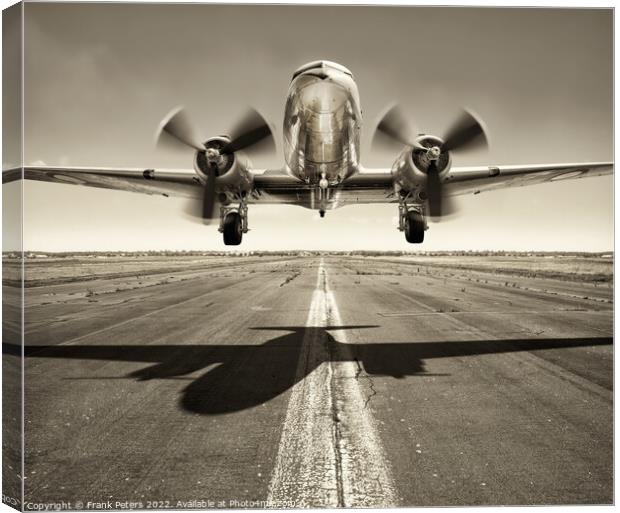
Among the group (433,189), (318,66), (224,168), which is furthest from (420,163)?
(224,168)

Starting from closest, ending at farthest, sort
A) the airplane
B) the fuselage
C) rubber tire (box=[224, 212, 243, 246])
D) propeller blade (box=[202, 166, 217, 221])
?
1. the fuselage
2. the airplane
3. propeller blade (box=[202, 166, 217, 221])
4. rubber tire (box=[224, 212, 243, 246])

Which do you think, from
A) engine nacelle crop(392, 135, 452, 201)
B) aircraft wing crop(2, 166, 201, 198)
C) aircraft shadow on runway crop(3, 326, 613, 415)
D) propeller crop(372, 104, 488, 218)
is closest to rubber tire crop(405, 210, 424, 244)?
engine nacelle crop(392, 135, 452, 201)

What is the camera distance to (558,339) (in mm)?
10219

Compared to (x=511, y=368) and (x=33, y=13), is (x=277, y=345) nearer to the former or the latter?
(x=511, y=368)

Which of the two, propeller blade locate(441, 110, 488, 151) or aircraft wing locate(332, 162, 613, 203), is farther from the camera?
aircraft wing locate(332, 162, 613, 203)

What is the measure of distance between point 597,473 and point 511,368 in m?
2.81

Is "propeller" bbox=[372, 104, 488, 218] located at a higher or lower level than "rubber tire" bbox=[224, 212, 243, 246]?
higher

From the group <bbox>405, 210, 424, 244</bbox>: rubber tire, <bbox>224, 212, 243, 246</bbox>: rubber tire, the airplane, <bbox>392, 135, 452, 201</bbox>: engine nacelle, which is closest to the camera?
the airplane

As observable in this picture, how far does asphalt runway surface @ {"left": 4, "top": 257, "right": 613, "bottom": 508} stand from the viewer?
4.89m

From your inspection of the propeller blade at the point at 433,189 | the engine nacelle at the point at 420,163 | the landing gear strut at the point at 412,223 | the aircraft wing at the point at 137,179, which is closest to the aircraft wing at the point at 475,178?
the engine nacelle at the point at 420,163

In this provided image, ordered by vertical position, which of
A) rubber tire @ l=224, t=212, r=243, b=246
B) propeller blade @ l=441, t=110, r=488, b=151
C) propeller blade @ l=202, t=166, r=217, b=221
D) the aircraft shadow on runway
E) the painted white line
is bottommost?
the painted white line

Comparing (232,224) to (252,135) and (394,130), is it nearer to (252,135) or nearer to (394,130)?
(252,135)

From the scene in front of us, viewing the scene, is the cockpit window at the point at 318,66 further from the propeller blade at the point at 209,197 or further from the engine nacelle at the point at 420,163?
the propeller blade at the point at 209,197

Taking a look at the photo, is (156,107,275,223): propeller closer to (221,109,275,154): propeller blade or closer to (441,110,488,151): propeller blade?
(221,109,275,154): propeller blade
